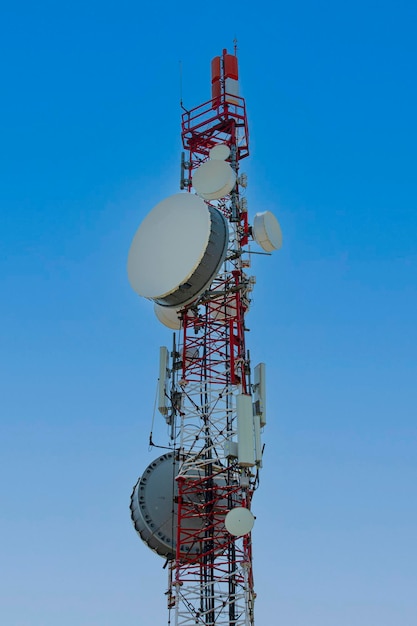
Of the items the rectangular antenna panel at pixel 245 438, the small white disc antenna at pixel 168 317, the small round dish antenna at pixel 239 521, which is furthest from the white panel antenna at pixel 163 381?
the small round dish antenna at pixel 239 521

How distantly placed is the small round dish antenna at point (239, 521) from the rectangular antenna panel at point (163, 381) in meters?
5.40

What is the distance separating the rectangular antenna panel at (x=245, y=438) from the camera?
87.2 ft

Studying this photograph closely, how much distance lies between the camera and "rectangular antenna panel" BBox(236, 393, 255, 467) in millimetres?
26594

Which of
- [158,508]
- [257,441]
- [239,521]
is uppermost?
[257,441]

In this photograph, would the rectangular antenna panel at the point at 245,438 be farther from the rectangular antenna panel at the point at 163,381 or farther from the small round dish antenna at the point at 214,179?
the small round dish antenna at the point at 214,179

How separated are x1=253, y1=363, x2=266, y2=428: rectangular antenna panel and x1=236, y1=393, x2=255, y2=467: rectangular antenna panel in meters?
1.82

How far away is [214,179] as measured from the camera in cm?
3141

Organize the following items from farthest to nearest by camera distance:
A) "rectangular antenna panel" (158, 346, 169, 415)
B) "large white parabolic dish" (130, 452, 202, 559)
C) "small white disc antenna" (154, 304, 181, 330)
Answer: "small white disc antenna" (154, 304, 181, 330)
"rectangular antenna panel" (158, 346, 169, 415)
"large white parabolic dish" (130, 452, 202, 559)

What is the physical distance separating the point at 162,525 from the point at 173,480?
1671mm

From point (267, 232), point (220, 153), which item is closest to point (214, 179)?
point (220, 153)

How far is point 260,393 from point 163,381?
3.67 metres

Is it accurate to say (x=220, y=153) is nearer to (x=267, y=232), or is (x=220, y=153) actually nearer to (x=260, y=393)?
(x=267, y=232)

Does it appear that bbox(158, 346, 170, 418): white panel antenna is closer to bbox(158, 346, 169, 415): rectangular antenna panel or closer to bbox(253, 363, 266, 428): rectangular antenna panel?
bbox(158, 346, 169, 415): rectangular antenna panel

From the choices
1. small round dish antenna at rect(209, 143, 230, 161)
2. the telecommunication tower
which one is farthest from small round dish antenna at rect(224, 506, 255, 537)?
small round dish antenna at rect(209, 143, 230, 161)
